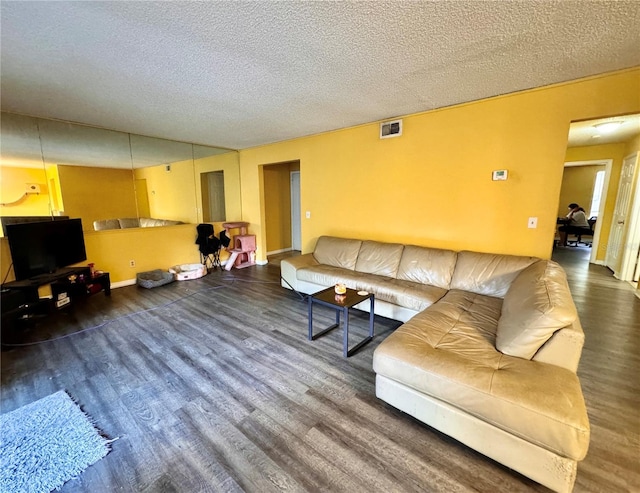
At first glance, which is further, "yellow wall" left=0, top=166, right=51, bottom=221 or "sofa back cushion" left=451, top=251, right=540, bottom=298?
"yellow wall" left=0, top=166, right=51, bottom=221

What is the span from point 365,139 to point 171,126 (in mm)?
2901

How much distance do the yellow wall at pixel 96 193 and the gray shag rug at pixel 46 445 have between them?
3.07 metres

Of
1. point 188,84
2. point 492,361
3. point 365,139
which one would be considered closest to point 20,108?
point 188,84

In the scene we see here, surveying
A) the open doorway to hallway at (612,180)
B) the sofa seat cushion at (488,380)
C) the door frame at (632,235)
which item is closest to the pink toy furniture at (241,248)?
the sofa seat cushion at (488,380)

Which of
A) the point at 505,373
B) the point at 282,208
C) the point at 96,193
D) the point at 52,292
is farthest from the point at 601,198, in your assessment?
the point at 52,292

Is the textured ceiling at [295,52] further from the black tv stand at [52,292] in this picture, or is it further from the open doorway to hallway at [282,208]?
the open doorway to hallway at [282,208]

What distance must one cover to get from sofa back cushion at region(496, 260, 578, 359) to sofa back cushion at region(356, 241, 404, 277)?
1504 mm

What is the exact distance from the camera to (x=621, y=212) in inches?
192

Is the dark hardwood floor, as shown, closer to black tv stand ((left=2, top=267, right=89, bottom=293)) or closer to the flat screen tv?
black tv stand ((left=2, top=267, right=89, bottom=293))

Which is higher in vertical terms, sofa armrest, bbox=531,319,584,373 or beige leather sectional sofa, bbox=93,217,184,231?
beige leather sectional sofa, bbox=93,217,184,231

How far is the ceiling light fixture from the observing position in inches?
151

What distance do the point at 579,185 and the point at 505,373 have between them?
1030 cm

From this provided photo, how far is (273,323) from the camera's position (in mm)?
3146

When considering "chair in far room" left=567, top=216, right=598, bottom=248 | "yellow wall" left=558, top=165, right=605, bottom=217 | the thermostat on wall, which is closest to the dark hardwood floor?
the thermostat on wall
